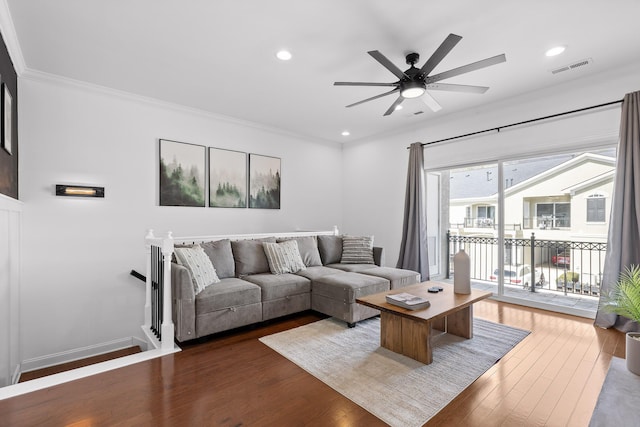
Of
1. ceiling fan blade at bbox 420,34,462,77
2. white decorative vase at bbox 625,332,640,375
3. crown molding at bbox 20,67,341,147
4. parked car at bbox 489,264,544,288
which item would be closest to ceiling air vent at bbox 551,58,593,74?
ceiling fan blade at bbox 420,34,462,77

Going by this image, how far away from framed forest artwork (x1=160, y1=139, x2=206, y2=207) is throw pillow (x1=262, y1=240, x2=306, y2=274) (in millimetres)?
1322

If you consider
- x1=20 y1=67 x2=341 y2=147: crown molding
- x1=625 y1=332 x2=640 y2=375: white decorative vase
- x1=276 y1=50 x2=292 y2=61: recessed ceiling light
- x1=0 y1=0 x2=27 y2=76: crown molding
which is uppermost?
x1=276 y1=50 x2=292 y2=61: recessed ceiling light

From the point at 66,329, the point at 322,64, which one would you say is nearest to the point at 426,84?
the point at 322,64

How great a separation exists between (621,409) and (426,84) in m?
2.75

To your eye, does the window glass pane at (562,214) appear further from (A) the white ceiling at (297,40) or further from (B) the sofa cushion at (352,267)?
(B) the sofa cushion at (352,267)

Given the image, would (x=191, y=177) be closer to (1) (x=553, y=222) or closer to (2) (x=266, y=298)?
(2) (x=266, y=298)

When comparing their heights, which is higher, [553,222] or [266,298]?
[553,222]

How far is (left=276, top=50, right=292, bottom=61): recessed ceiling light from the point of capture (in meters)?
2.94

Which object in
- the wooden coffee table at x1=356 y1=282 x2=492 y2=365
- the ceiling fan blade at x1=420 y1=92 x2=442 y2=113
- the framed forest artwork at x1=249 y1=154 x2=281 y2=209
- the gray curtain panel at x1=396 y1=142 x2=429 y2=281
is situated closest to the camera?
the wooden coffee table at x1=356 y1=282 x2=492 y2=365

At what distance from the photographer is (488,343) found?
2.89m

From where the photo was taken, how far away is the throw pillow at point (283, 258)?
3.95 metres

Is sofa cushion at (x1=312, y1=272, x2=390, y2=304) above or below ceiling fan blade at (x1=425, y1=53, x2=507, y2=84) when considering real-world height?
below

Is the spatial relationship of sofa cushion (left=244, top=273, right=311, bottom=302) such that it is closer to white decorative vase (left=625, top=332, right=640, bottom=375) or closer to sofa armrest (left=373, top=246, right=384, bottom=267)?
sofa armrest (left=373, top=246, right=384, bottom=267)

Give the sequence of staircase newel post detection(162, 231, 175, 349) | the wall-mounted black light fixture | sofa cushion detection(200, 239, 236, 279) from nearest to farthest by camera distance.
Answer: staircase newel post detection(162, 231, 175, 349) < the wall-mounted black light fixture < sofa cushion detection(200, 239, 236, 279)
